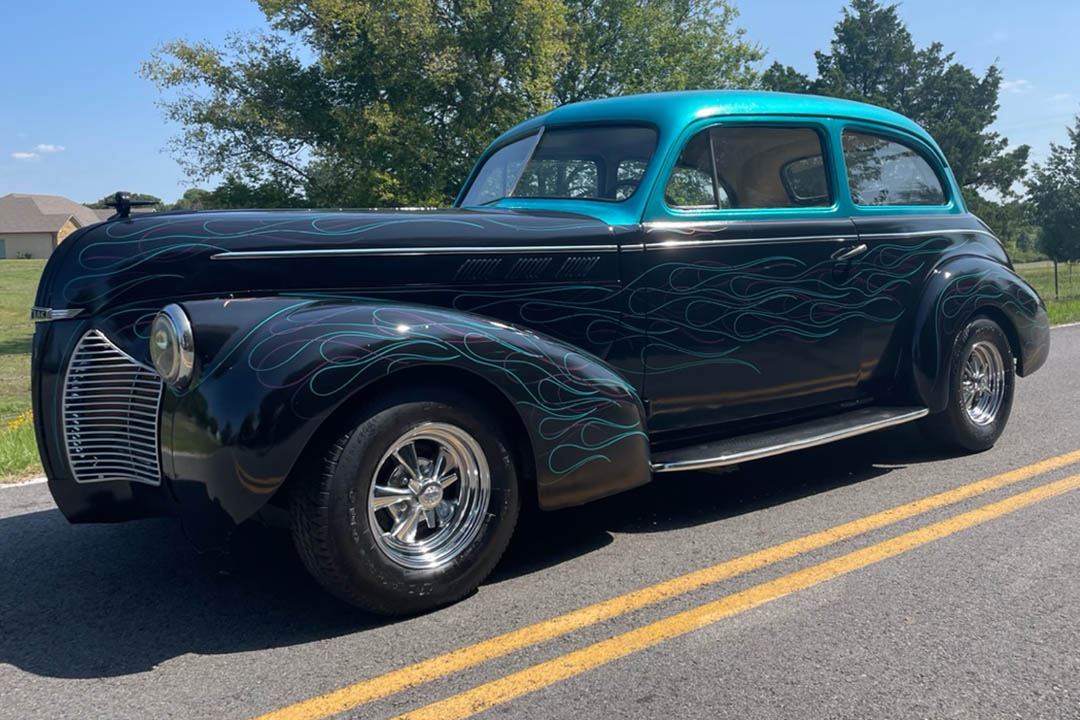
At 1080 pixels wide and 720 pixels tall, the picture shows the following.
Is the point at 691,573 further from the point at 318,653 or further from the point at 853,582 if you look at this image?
the point at 318,653

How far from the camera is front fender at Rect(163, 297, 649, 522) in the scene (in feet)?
9.38

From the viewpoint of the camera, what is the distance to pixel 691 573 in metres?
3.51

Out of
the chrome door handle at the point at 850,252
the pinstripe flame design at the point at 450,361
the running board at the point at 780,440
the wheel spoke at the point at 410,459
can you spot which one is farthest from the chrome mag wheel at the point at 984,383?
the wheel spoke at the point at 410,459

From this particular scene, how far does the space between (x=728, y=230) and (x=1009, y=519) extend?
1.81m

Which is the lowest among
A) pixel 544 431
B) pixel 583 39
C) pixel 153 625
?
pixel 153 625

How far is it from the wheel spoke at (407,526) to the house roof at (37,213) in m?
68.1

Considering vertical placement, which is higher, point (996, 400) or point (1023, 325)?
point (1023, 325)

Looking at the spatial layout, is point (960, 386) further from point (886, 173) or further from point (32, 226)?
point (32, 226)

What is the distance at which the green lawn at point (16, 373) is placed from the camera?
5.52m

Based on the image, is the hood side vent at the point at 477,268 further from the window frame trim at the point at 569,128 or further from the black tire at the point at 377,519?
the window frame trim at the point at 569,128

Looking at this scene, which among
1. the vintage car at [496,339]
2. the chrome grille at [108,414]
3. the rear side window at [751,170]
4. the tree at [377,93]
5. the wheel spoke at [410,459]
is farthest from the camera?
the tree at [377,93]

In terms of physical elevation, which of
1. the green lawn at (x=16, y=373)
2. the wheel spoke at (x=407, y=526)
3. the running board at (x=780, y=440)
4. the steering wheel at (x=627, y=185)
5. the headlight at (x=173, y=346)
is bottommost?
the green lawn at (x=16, y=373)

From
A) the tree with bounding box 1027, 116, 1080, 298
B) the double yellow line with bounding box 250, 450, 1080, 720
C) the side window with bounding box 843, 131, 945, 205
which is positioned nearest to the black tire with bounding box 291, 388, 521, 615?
the double yellow line with bounding box 250, 450, 1080, 720

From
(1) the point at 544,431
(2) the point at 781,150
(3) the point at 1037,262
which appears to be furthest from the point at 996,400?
(3) the point at 1037,262
